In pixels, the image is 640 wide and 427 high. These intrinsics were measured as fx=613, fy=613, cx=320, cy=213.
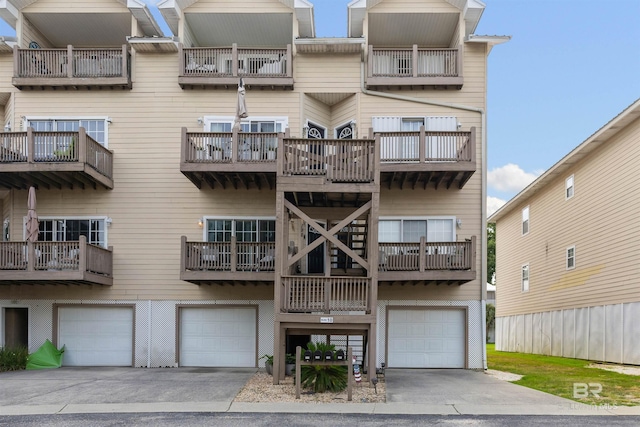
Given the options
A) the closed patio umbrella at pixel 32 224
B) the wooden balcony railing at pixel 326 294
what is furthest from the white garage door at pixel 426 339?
the closed patio umbrella at pixel 32 224

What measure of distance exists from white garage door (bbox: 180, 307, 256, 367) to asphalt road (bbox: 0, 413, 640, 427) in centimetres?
740

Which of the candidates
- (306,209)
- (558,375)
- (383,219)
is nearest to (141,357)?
(306,209)

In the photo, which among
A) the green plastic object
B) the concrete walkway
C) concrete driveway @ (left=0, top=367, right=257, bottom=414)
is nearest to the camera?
the concrete walkway

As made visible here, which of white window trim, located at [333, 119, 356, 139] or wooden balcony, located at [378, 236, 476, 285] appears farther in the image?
white window trim, located at [333, 119, 356, 139]

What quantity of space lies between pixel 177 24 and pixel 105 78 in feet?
9.55

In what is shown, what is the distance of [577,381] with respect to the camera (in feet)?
50.8

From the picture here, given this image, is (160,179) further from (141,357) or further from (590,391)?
(590,391)

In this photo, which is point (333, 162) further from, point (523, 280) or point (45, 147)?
point (523, 280)

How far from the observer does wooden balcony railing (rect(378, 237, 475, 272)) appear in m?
17.2

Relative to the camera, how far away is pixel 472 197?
1889 centimetres

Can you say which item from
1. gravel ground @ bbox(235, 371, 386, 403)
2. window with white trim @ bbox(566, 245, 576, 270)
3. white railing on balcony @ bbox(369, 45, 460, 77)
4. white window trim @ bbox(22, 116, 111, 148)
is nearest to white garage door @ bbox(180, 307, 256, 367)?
gravel ground @ bbox(235, 371, 386, 403)

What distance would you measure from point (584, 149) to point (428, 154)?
864 centimetres

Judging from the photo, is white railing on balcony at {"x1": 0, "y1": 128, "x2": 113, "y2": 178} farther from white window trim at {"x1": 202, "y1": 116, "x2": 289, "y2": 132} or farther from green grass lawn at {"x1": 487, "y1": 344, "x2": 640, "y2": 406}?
green grass lawn at {"x1": 487, "y1": 344, "x2": 640, "y2": 406}

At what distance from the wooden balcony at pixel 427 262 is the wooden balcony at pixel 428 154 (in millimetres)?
2002
